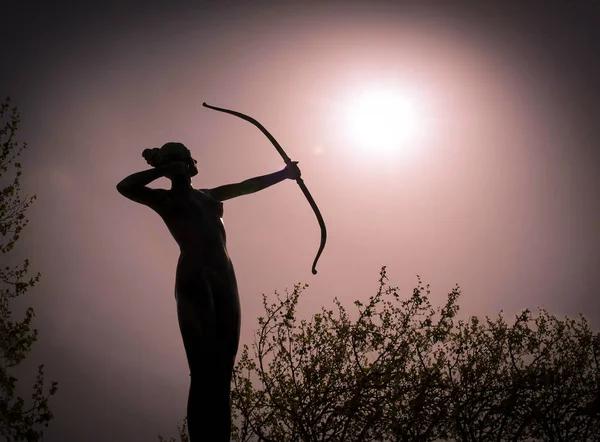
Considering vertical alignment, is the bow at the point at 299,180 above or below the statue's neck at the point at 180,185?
above

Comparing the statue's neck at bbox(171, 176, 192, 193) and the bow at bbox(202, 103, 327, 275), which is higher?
the bow at bbox(202, 103, 327, 275)

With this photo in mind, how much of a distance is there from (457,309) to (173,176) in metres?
12.0

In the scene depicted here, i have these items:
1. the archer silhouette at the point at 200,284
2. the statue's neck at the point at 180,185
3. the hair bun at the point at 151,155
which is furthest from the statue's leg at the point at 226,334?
the hair bun at the point at 151,155

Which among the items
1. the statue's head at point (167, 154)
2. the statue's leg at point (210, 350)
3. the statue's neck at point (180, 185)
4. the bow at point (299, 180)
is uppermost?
the bow at point (299, 180)

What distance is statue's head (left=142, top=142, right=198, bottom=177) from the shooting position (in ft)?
13.3

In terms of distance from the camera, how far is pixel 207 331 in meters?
3.34

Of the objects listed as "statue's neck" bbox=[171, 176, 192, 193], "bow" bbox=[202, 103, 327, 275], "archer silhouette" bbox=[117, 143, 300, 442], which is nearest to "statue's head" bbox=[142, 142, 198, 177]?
"archer silhouette" bbox=[117, 143, 300, 442]

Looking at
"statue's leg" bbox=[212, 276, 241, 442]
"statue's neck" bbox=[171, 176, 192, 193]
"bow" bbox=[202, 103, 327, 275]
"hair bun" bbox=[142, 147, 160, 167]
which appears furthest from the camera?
"bow" bbox=[202, 103, 327, 275]

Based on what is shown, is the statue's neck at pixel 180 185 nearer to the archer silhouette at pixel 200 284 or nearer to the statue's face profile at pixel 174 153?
the archer silhouette at pixel 200 284

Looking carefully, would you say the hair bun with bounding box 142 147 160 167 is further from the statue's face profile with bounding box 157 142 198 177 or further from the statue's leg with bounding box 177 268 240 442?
the statue's leg with bounding box 177 268 240 442

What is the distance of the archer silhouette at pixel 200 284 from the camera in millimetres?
3162

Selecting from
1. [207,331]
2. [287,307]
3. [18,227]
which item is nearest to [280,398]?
[287,307]

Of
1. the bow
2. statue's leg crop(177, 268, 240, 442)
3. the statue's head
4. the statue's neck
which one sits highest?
the bow

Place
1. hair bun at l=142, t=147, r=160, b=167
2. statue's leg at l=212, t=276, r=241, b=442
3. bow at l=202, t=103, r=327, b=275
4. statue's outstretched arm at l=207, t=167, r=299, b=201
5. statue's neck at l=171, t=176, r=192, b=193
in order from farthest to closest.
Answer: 1. bow at l=202, t=103, r=327, b=275
2. statue's outstretched arm at l=207, t=167, r=299, b=201
3. hair bun at l=142, t=147, r=160, b=167
4. statue's neck at l=171, t=176, r=192, b=193
5. statue's leg at l=212, t=276, r=241, b=442
